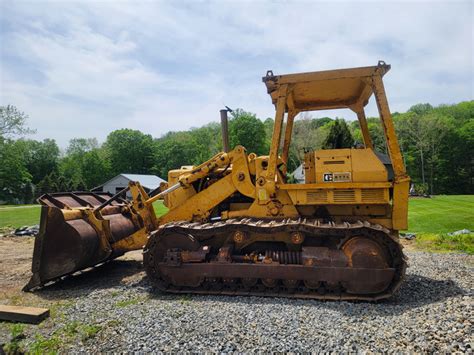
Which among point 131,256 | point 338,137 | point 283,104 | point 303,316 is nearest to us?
point 303,316

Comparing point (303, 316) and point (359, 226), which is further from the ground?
point (359, 226)

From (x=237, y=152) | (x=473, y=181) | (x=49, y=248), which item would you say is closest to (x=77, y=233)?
(x=49, y=248)

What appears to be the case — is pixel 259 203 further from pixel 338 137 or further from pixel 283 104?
pixel 338 137

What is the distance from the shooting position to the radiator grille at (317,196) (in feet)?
18.9

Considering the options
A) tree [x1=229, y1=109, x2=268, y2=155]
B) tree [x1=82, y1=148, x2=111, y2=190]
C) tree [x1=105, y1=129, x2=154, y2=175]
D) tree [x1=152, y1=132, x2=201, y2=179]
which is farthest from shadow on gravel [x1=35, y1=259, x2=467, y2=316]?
tree [x1=105, y1=129, x2=154, y2=175]

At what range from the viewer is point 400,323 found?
4102 millimetres

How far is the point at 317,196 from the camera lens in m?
5.83

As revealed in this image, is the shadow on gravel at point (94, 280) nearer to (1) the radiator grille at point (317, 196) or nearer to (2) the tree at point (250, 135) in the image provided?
(1) the radiator grille at point (317, 196)

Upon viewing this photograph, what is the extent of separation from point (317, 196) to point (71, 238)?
466 cm

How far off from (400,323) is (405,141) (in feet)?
177

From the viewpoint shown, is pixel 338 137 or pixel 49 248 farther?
pixel 338 137

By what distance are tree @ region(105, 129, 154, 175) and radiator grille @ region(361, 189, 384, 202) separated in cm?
7555

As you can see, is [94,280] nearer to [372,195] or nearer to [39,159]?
[372,195]

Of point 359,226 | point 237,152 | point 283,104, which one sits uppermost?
point 283,104
